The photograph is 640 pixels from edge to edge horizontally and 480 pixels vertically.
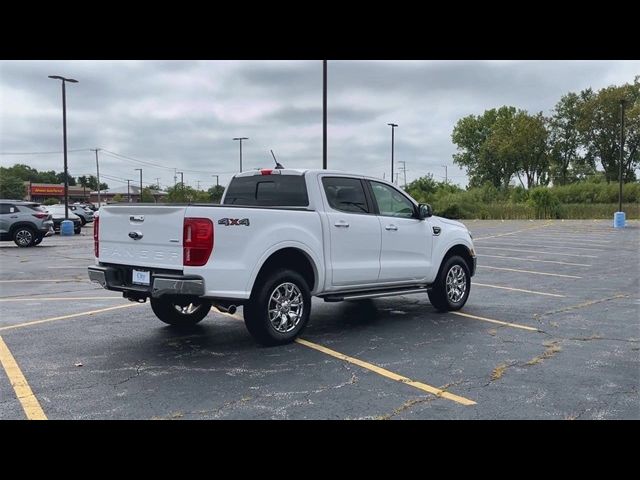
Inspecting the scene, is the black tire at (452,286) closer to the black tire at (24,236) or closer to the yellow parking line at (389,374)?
the yellow parking line at (389,374)

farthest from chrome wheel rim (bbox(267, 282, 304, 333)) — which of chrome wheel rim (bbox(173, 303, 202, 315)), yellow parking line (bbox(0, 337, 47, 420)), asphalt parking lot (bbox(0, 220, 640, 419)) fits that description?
yellow parking line (bbox(0, 337, 47, 420))

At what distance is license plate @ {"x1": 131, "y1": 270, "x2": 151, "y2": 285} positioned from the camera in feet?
19.4

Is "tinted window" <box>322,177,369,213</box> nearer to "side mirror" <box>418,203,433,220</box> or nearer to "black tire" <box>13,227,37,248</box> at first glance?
"side mirror" <box>418,203,433,220</box>

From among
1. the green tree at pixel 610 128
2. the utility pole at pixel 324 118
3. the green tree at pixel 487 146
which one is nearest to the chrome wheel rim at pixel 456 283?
the utility pole at pixel 324 118

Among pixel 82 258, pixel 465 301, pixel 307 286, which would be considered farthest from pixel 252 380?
pixel 82 258

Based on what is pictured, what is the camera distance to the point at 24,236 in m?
21.5

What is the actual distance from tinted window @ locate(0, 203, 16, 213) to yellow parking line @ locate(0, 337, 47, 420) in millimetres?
17253

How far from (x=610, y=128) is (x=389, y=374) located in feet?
264

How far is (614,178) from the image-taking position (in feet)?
255

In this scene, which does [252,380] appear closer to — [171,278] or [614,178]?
[171,278]

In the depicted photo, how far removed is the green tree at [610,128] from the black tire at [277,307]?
74.3 meters

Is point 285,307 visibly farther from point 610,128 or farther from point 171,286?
point 610,128

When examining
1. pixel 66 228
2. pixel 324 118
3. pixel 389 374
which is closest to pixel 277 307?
pixel 389 374
